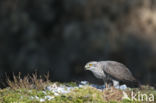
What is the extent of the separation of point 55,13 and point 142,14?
21.1ft

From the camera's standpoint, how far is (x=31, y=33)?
27625 millimetres

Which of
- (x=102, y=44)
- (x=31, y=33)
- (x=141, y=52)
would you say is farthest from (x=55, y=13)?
(x=141, y=52)

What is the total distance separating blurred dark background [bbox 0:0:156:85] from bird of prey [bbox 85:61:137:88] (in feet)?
47.1

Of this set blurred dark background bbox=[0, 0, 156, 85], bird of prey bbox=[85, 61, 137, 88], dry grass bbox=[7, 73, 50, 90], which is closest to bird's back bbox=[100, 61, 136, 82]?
bird of prey bbox=[85, 61, 137, 88]

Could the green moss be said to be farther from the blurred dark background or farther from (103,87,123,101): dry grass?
the blurred dark background

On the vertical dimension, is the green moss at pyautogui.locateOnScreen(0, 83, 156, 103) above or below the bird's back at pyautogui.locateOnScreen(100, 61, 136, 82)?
below

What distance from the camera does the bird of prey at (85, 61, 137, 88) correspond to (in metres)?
11.3

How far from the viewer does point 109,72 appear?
446 inches

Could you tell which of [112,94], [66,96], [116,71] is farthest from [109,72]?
[66,96]

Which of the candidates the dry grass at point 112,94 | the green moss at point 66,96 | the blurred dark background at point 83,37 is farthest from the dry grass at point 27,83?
the blurred dark background at point 83,37

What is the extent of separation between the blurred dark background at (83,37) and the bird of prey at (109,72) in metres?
14.4

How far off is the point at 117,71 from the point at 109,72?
31 centimetres

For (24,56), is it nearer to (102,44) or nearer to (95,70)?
(102,44)

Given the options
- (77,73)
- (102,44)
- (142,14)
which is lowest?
(77,73)
